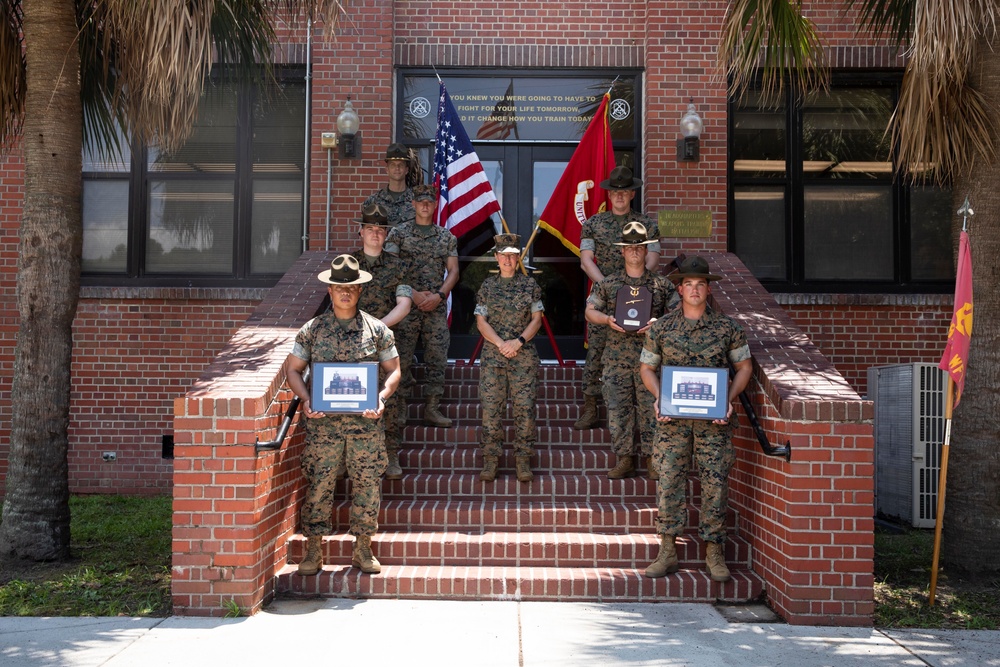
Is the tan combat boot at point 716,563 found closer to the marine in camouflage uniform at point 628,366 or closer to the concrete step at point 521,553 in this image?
the concrete step at point 521,553

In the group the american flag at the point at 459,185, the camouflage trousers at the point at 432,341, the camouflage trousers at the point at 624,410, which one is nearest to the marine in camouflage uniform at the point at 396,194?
the american flag at the point at 459,185

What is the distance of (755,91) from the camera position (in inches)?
393

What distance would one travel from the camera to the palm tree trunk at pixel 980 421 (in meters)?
6.30

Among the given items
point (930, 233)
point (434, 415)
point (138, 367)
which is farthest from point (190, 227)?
point (930, 233)

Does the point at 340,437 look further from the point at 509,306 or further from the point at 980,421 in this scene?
the point at 980,421

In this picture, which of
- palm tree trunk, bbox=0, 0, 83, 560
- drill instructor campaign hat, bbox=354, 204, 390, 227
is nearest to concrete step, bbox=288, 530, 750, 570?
palm tree trunk, bbox=0, 0, 83, 560

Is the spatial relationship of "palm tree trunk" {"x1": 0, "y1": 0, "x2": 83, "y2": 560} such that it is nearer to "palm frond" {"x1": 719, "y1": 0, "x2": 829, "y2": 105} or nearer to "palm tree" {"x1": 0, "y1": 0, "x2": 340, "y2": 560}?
"palm tree" {"x1": 0, "y1": 0, "x2": 340, "y2": 560}

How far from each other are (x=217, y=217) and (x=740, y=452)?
6478 mm

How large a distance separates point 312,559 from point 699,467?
268 centimetres

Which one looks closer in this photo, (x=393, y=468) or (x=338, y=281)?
(x=338, y=281)

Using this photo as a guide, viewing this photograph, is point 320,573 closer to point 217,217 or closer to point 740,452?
point 740,452

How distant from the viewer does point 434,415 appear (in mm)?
7574

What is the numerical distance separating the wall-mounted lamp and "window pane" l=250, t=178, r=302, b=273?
4.31 m

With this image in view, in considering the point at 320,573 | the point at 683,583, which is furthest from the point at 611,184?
the point at 320,573
